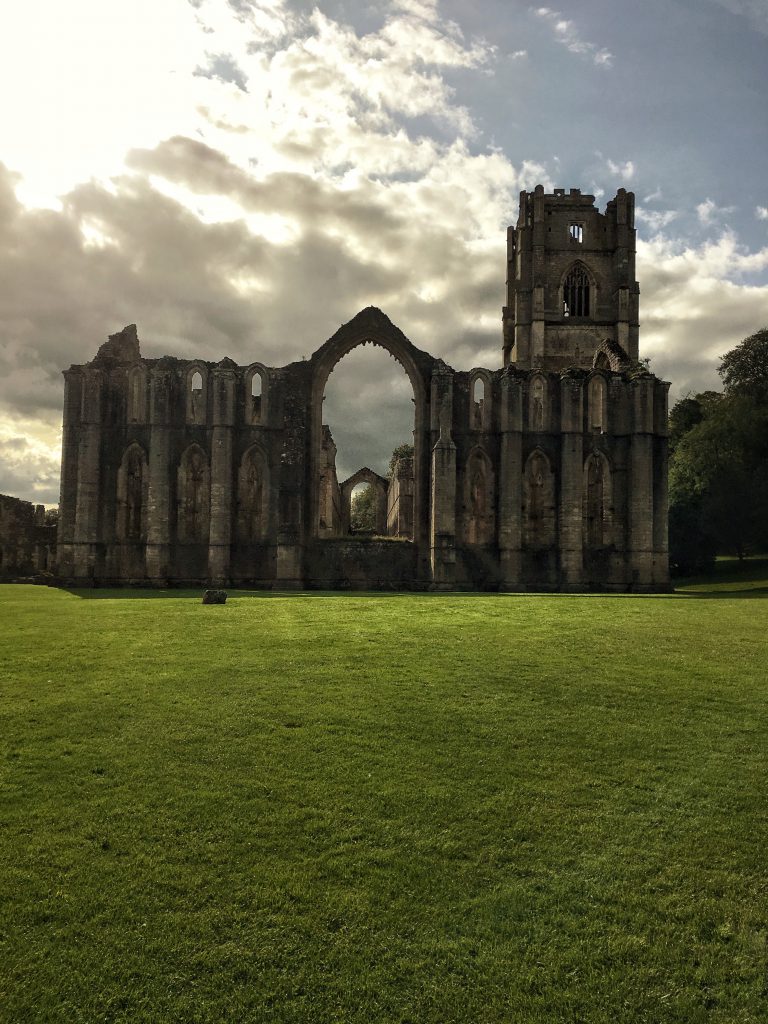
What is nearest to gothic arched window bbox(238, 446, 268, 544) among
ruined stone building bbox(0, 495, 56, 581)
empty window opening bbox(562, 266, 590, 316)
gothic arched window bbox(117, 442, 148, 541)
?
gothic arched window bbox(117, 442, 148, 541)

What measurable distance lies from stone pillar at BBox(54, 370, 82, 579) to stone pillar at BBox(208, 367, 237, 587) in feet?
21.0

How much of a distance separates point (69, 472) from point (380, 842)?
28.8 metres

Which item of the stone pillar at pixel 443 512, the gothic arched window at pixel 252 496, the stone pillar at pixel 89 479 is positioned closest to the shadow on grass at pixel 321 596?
the stone pillar at pixel 443 512

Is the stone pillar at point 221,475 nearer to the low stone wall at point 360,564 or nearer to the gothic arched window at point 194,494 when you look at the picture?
the gothic arched window at point 194,494

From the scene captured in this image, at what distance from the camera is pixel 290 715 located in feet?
27.0

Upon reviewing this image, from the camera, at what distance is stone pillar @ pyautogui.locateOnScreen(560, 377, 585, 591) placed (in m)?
29.6

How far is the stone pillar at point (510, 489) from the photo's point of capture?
96.2 feet

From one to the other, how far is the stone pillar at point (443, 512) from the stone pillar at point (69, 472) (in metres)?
16.1

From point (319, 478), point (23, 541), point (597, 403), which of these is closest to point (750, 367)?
point (597, 403)

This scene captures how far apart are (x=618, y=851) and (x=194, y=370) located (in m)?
28.4

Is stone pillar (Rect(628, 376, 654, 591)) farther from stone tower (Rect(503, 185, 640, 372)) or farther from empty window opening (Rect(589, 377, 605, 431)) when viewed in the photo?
stone tower (Rect(503, 185, 640, 372))

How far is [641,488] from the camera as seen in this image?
30.2 m

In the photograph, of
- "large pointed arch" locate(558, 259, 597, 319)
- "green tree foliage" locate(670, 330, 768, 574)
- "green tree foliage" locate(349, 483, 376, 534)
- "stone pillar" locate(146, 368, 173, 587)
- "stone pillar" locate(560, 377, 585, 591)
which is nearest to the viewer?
"stone pillar" locate(146, 368, 173, 587)

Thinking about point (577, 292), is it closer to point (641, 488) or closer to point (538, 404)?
point (538, 404)
